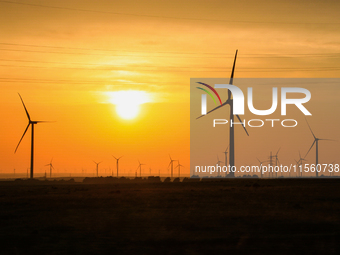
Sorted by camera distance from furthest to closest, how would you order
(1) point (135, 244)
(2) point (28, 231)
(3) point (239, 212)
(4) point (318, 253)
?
(3) point (239, 212) → (2) point (28, 231) → (1) point (135, 244) → (4) point (318, 253)

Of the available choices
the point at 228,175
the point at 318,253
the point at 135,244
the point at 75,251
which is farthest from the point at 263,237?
the point at 228,175

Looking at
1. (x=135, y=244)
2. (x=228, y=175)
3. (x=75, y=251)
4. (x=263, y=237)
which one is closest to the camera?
(x=75, y=251)

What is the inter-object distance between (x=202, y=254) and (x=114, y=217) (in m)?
14.2

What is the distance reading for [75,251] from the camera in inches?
720

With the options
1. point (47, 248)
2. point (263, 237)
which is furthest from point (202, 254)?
point (47, 248)

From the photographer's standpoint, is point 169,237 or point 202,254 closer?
point 202,254

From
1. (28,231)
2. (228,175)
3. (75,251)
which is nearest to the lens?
(75,251)

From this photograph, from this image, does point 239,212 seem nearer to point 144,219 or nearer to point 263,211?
point 263,211

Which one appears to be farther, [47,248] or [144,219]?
[144,219]

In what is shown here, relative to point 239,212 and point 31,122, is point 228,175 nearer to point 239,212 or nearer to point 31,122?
point 31,122

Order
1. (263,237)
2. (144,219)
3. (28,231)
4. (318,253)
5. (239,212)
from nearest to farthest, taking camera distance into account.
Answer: (318,253), (263,237), (28,231), (144,219), (239,212)

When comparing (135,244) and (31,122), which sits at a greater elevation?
(31,122)

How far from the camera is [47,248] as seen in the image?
19.1 m

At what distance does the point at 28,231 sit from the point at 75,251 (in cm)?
741
